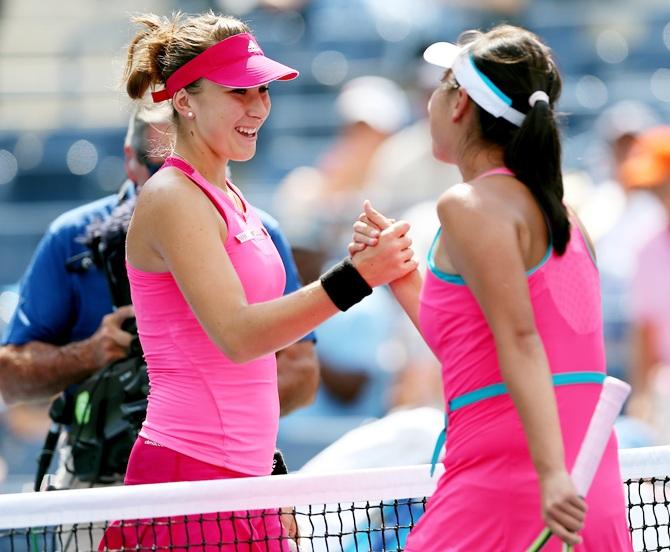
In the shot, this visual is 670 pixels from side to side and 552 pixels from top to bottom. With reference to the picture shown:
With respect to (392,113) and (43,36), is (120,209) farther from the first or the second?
(43,36)

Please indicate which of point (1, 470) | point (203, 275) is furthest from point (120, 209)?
point (1, 470)

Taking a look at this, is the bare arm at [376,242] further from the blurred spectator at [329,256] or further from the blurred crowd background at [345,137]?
the blurred spectator at [329,256]

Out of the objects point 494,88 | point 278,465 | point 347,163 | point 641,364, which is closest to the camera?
point 494,88

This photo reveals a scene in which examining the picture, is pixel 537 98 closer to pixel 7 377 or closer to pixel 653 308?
pixel 7 377

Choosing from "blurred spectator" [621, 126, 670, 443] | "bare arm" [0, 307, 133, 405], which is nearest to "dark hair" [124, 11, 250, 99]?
"bare arm" [0, 307, 133, 405]

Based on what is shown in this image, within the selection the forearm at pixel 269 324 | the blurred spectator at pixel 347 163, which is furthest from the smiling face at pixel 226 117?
the blurred spectator at pixel 347 163

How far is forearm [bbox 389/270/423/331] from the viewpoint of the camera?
8.96 ft

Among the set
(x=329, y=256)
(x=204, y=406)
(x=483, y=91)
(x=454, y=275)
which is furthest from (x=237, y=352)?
(x=329, y=256)

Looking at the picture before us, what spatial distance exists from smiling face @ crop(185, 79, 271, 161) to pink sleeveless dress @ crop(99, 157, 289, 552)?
0.30 feet

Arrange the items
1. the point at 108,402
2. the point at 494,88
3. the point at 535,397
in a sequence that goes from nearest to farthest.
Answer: the point at 535,397
the point at 494,88
the point at 108,402

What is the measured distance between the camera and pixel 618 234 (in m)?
6.62

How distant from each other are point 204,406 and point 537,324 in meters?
0.73

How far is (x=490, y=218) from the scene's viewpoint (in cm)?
214

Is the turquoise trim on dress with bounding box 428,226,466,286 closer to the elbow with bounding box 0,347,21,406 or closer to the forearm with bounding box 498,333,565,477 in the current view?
the forearm with bounding box 498,333,565,477
